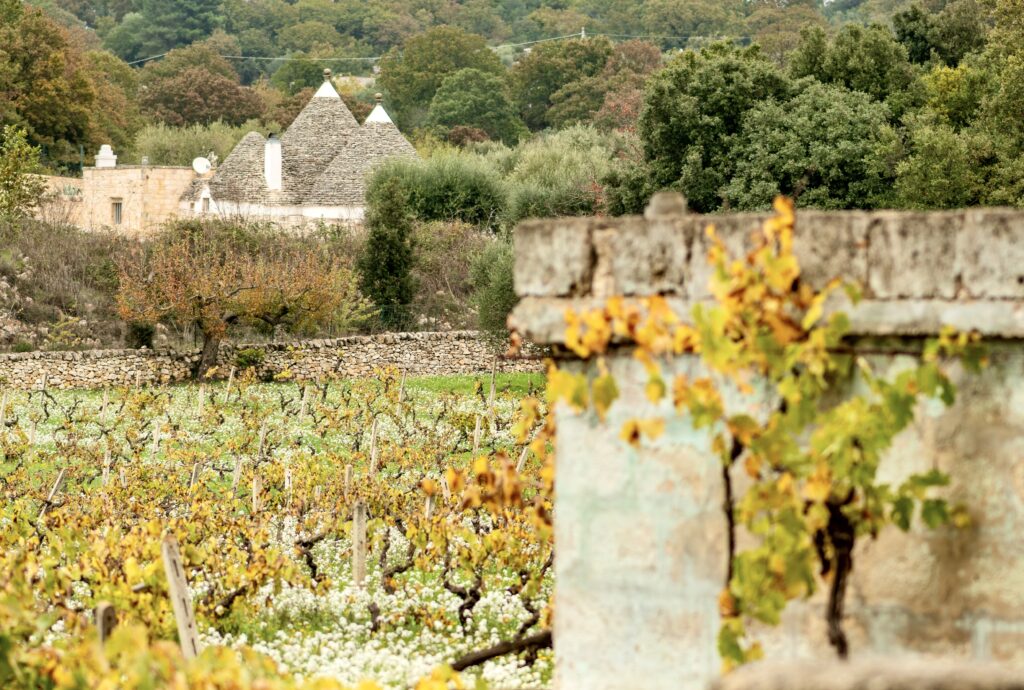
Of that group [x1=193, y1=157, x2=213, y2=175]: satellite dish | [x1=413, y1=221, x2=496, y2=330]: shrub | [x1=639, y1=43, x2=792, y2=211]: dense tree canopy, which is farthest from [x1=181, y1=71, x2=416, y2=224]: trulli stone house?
[x1=639, y1=43, x2=792, y2=211]: dense tree canopy

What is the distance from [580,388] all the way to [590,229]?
0.51m

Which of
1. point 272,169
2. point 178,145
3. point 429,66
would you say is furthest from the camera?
point 429,66

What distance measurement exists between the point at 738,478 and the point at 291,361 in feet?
100

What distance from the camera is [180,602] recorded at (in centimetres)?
706

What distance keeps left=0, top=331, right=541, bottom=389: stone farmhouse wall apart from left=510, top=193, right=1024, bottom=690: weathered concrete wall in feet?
84.9

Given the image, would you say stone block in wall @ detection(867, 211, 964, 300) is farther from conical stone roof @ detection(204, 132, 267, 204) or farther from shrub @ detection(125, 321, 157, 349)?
conical stone roof @ detection(204, 132, 267, 204)

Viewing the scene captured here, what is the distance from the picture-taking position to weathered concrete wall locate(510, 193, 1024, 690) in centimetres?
440

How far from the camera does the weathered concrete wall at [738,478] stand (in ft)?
14.4

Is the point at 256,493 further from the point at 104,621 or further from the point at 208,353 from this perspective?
the point at 208,353

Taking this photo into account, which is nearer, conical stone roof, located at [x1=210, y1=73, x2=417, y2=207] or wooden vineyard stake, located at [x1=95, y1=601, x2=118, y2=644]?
wooden vineyard stake, located at [x1=95, y1=601, x2=118, y2=644]

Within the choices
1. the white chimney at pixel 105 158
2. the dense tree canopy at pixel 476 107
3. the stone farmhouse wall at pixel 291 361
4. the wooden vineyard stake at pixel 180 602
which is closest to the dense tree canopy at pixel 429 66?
the dense tree canopy at pixel 476 107

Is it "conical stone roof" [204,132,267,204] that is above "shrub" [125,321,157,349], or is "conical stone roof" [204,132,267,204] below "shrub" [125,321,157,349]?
above

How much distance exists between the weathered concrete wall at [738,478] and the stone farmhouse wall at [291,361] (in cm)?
2587

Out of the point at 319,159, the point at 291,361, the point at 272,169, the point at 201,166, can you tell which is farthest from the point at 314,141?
the point at 291,361
